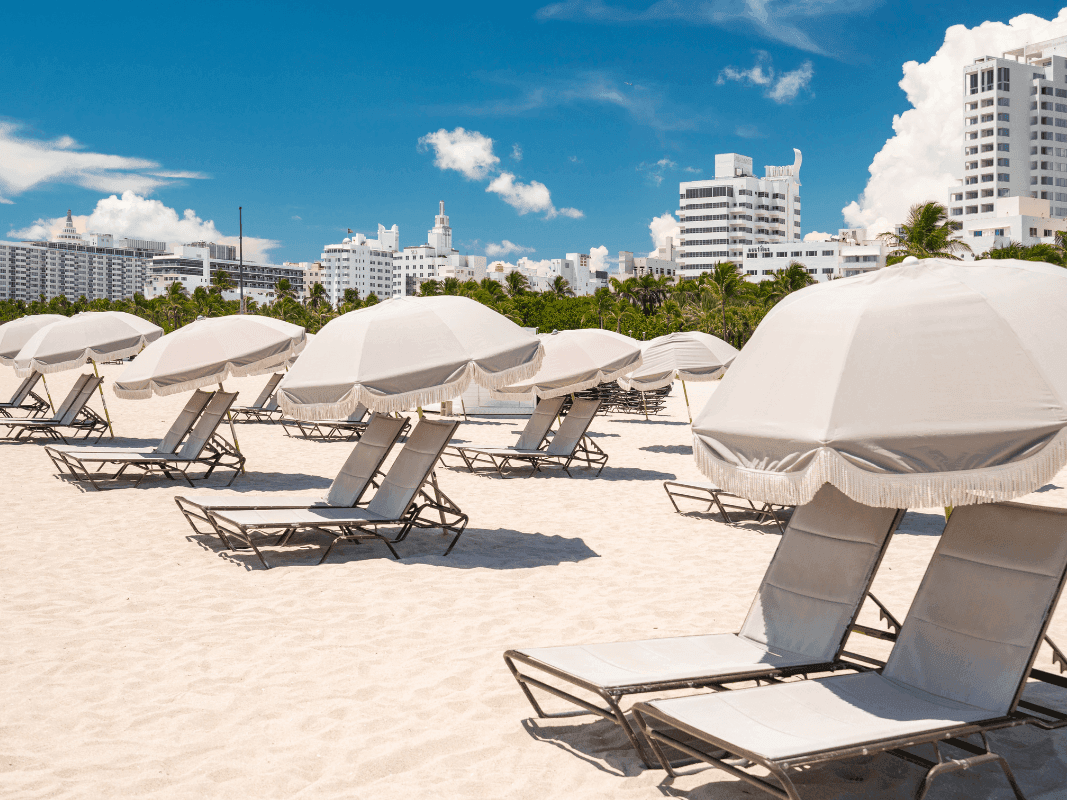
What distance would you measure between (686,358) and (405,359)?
30.8 feet

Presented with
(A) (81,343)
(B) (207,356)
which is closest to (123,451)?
(B) (207,356)

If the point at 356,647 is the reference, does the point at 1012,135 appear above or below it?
above

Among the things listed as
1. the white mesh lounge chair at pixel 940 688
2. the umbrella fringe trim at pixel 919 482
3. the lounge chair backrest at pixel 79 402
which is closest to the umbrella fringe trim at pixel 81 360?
the lounge chair backrest at pixel 79 402

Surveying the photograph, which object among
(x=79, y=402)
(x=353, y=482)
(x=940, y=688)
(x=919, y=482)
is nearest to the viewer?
(x=919, y=482)

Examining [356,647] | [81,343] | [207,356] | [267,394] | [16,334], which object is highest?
[16,334]

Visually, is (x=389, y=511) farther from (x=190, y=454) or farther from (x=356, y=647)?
(x=190, y=454)

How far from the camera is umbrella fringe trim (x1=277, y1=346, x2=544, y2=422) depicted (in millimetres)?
6988

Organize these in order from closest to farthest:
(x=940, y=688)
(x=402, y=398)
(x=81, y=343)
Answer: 1. (x=940, y=688)
2. (x=402, y=398)
3. (x=81, y=343)

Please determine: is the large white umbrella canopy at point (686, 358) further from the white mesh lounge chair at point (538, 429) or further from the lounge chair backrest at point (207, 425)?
the lounge chair backrest at point (207, 425)

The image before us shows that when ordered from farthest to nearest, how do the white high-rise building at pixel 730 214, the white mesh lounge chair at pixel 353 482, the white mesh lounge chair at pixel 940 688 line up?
the white high-rise building at pixel 730 214 < the white mesh lounge chair at pixel 353 482 < the white mesh lounge chair at pixel 940 688

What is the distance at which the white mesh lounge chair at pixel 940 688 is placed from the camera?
318 cm

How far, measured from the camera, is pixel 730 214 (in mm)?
130375

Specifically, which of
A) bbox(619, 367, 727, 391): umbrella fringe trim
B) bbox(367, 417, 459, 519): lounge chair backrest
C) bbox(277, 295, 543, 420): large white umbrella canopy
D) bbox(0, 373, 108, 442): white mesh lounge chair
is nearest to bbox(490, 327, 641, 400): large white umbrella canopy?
bbox(619, 367, 727, 391): umbrella fringe trim

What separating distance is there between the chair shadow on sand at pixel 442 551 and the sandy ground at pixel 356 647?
4cm
